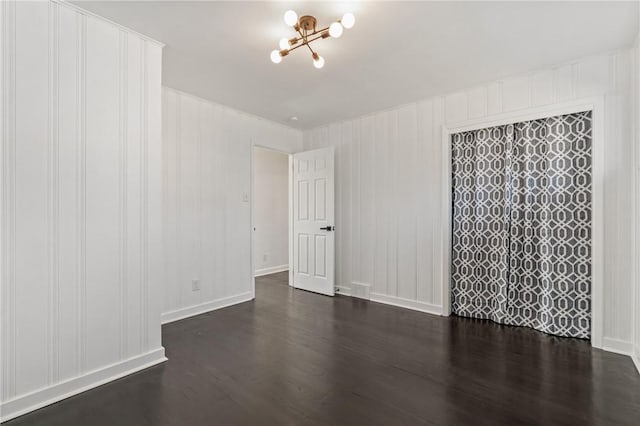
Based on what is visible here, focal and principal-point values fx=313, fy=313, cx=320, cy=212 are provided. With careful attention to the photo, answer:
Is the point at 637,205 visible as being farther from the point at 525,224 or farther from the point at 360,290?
the point at 360,290

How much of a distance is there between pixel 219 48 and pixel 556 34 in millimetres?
2638

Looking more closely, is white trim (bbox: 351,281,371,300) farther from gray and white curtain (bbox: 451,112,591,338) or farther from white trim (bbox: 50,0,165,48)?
white trim (bbox: 50,0,165,48)

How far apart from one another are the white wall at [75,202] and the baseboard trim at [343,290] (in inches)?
103

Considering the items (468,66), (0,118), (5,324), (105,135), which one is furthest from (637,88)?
(5,324)

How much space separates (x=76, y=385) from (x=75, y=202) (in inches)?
46.9

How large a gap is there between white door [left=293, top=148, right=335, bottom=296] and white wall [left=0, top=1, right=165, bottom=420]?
96.9 inches

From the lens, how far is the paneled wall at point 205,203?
3488 mm

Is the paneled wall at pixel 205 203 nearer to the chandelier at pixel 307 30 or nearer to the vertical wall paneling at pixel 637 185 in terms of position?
the chandelier at pixel 307 30

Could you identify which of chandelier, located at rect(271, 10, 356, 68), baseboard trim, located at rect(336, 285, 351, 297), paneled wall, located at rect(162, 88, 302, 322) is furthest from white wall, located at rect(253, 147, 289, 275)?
chandelier, located at rect(271, 10, 356, 68)

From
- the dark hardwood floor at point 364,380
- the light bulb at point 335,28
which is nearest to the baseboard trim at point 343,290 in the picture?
the dark hardwood floor at point 364,380

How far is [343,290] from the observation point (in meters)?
4.56

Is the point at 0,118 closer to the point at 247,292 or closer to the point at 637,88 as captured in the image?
the point at 247,292

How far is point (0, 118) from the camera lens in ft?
5.82

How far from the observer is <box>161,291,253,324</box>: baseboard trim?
3.42 metres
